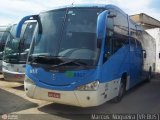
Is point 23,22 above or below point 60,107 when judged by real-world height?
above

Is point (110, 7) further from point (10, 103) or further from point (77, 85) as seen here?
point (10, 103)

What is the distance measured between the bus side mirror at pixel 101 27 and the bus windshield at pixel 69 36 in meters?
0.15

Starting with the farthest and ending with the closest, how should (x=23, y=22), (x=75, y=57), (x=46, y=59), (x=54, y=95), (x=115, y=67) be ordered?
(x=115, y=67) < (x=23, y=22) < (x=46, y=59) < (x=54, y=95) < (x=75, y=57)

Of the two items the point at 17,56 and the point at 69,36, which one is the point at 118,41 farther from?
the point at 17,56

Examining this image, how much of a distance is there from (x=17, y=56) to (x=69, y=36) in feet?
13.8

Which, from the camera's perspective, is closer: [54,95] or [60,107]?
[54,95]

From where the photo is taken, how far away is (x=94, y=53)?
7.55 m

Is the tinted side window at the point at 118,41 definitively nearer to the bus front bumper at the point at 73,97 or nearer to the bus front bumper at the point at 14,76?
the bus front bumper at the point at 73,97

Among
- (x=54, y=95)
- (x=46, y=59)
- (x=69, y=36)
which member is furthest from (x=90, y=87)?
(x=69, y=36)

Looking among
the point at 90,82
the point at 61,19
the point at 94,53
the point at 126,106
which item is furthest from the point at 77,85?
the point at 126,106

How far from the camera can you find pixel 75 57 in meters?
→ 7.55

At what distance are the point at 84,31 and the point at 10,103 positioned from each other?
3.35 meters

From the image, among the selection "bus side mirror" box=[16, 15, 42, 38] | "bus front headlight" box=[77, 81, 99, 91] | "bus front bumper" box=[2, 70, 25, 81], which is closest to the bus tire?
"bus front headlight" box=[77, 81, 99, 91]

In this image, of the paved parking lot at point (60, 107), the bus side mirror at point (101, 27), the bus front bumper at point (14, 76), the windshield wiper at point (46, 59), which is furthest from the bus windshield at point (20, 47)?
the bus side mirror at point (101, 27)
